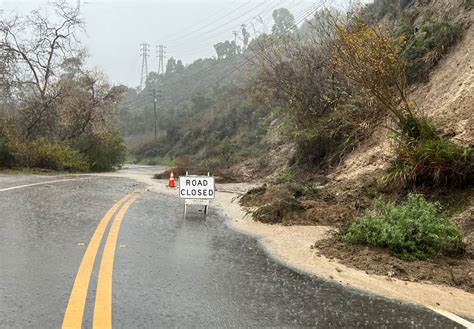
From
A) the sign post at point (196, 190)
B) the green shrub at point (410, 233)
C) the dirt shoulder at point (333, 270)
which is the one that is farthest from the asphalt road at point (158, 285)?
the sign post at point (196, 190)

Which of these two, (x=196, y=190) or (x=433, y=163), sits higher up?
(x=433, y=163)

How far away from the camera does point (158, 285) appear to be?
210 inches

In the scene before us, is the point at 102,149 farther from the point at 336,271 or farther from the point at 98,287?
the point at 98,287

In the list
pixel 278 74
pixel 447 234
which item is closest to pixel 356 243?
pixel 447 234

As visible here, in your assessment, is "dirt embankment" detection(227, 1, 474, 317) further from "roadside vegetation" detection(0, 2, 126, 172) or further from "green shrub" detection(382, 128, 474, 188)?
"roadside vegetation" detection(0, 2, 126, 172)

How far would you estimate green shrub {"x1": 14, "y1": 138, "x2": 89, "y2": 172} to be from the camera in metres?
25.8

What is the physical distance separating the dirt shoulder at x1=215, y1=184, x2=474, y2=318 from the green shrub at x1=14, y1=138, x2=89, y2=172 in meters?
19.8

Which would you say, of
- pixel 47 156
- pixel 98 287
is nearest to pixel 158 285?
pixel 98 287

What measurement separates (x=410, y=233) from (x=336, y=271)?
1.61m

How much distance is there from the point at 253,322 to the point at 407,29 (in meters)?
16.1

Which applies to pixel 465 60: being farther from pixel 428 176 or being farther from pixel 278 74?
pixel 278 74

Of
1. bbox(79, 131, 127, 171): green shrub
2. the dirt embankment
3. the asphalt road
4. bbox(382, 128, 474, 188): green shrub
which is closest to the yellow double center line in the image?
the asphalt road

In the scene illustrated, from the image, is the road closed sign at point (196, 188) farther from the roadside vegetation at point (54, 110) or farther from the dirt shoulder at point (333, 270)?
the roadside vegetation at point (54, 110)

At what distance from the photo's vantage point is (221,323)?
4344 mm
